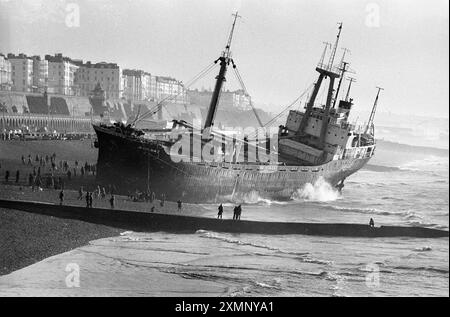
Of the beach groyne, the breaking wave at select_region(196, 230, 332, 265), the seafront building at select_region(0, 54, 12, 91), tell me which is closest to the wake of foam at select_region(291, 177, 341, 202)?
the beach groyne

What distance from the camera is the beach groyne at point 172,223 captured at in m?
15.0

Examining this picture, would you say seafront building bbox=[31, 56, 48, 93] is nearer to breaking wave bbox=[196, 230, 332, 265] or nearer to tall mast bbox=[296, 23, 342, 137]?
tall mast bbox=[296, 23, 342, 137]

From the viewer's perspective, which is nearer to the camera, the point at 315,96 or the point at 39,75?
the point at 315,96

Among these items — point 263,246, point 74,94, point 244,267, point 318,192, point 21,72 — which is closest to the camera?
point 244,267

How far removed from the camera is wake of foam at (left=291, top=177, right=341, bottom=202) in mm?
24891

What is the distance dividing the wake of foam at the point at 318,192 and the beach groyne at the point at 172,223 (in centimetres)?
805

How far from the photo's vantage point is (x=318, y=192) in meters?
26.0

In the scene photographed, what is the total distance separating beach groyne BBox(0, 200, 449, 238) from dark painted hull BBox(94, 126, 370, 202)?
477 centimetres

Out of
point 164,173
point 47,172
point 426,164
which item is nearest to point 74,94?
point 47,172

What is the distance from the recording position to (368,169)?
1709 inches

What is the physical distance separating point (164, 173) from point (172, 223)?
530 cm

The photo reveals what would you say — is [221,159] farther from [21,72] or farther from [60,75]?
[60,75]

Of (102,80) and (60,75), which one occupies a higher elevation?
(102,80)
